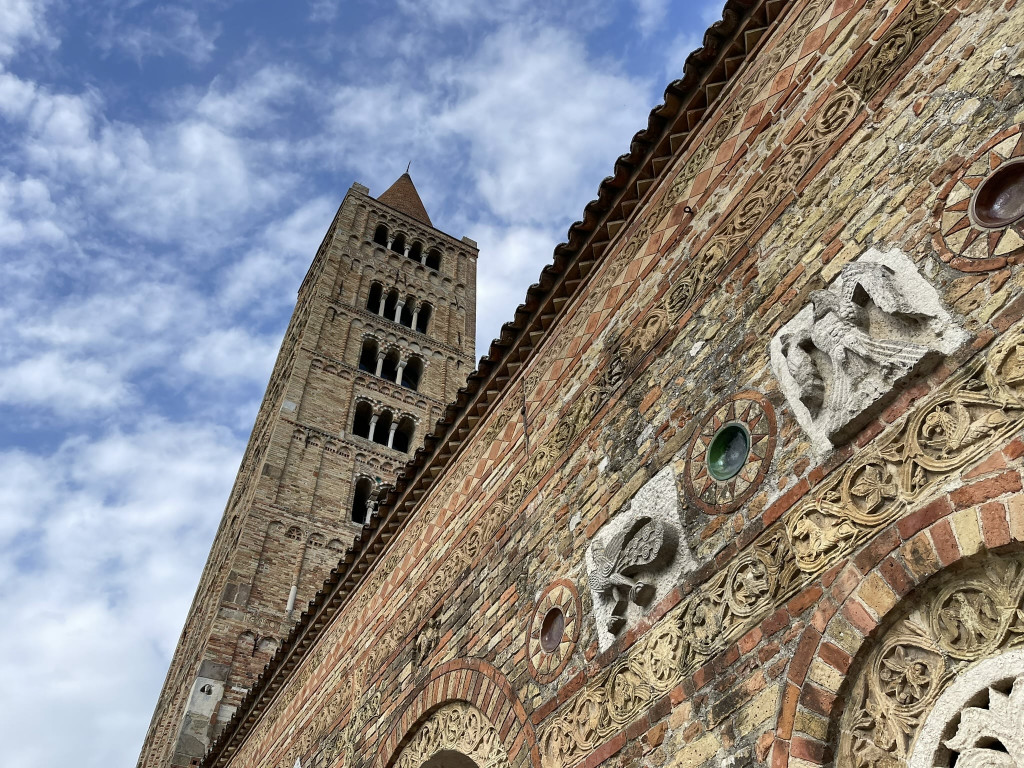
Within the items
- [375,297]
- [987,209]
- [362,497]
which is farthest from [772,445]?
[375,297]

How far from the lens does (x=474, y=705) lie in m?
4.46

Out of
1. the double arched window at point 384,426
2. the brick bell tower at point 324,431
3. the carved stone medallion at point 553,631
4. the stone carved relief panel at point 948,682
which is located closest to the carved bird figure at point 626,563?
the carved stone medallion at point 553,631

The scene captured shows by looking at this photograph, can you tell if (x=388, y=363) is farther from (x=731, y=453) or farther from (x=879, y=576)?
(x=879, y=576)

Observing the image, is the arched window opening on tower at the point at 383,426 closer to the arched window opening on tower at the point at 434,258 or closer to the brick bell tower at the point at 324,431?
the brick bell tower at the point at 324,431

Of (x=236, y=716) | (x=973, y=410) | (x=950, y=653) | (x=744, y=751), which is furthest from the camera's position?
(x=236, y=716)

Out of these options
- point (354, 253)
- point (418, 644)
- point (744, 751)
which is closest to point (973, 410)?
point (744, 751)

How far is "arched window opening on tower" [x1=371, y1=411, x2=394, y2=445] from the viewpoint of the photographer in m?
17.1

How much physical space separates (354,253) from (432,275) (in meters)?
2.02

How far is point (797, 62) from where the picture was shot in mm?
4031

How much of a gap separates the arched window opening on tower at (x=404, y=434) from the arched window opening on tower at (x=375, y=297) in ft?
10.9

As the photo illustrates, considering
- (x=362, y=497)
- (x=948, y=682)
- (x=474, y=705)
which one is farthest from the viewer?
(x=362, y=497)

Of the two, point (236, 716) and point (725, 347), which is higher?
point (236, 716)

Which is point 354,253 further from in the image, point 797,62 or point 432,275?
point 797,62

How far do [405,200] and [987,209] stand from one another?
22362 mm
